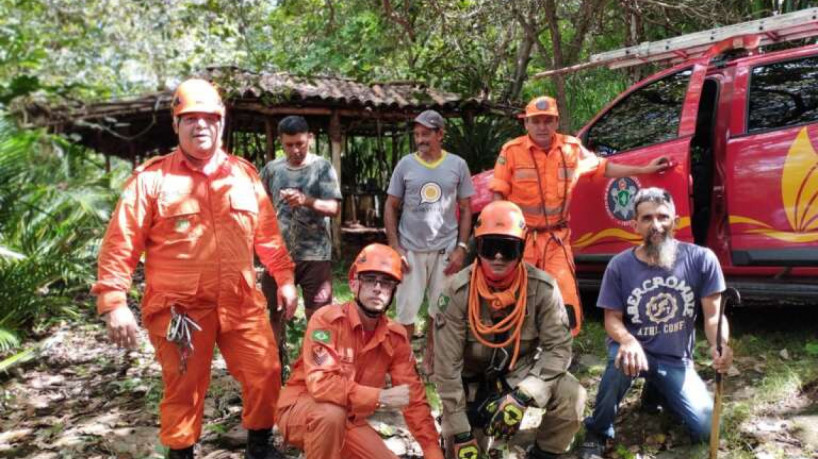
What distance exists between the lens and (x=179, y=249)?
9.62 ft

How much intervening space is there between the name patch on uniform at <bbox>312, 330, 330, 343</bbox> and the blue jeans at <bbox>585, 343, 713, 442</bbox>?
1.40 m

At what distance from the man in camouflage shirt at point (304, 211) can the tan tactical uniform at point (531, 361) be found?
1.28 meters

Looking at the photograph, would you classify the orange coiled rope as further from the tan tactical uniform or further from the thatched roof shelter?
the thatched roof shelter

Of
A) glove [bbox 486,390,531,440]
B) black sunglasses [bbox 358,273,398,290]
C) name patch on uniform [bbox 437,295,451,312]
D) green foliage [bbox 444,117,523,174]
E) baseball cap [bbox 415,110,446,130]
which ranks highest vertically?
baseball cap [bbox 415,110,446,130]

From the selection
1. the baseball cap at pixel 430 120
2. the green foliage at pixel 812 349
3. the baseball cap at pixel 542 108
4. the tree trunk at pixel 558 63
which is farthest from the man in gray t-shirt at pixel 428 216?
the tree trunk at pixel 558 63

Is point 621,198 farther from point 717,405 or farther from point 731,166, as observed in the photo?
point 717,405

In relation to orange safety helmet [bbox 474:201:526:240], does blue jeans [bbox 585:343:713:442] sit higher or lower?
lower

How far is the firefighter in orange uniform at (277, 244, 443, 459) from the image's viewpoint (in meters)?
2.75

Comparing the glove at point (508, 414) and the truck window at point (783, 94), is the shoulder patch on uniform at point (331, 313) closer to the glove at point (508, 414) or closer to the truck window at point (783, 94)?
the glove at point (508, 414)

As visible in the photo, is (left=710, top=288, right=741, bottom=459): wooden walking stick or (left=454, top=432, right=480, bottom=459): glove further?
(left=710, top=288, right=741, bottom=459): wooden walking stick

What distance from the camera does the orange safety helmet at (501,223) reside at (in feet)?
9.78

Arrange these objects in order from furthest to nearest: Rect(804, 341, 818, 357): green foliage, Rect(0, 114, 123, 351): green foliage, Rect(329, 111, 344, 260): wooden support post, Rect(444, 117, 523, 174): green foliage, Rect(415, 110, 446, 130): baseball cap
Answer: Rect(329, 111, 344, 260): wooden support post, Rect(444, 117, 523, 174): green foliage, Rect(0, 114, 123, 351): green foliage, Rect(415, 110, 446, 130): baseball cap, Rect(804, 341, 818, 357): green foliage

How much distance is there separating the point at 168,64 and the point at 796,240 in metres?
15.5

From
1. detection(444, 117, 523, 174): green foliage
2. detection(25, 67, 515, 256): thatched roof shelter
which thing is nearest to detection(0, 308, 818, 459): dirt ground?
detection(25, 67, 515, 256): thatched roof shelter
